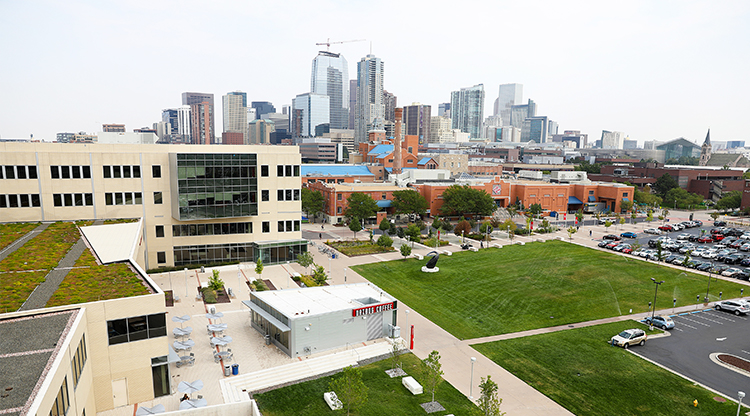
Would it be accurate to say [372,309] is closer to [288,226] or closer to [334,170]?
[288,226]

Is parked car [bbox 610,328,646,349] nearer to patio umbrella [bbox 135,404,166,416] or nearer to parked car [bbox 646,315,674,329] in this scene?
parked car [bbox 646,315,674,329]

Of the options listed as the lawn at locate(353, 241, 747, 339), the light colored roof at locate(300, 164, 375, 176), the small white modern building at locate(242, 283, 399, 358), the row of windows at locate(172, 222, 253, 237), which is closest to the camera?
the small white modern building at locate(242, 283, 399, 358)

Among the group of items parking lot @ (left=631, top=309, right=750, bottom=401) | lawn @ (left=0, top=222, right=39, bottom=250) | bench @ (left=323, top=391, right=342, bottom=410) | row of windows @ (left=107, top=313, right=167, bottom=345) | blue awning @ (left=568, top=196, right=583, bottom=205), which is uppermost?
lawn @ (left=0, top=222, right=39, bottom=250)

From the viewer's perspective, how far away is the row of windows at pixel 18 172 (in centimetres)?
4384

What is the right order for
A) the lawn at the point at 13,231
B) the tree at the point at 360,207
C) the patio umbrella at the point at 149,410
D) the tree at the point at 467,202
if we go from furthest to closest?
the tree at the point at 467,202 < the tree at the point at 360,207 < the lawn at the point at 13,231 < the patio umbrella at the point at 149,410

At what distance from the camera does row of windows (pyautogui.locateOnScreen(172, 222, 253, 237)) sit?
170 ft

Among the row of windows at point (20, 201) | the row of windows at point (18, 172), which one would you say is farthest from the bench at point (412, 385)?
the row of windows at point (18, 172)

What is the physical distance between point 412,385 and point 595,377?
1269 centimetres

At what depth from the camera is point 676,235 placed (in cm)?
7881

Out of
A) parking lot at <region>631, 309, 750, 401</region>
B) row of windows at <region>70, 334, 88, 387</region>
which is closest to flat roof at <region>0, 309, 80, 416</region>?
row of windows at <region>70, 334, 88, 387</region>

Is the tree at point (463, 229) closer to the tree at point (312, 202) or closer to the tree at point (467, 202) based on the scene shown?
the tree at point (467, 202)

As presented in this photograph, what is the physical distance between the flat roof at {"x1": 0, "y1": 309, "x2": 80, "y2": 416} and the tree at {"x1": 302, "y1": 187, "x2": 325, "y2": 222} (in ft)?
214

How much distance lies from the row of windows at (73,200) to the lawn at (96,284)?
831 inches

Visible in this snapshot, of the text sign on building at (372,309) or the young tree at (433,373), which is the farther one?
the text sign on building at (372,309)
